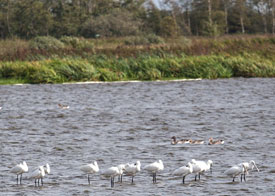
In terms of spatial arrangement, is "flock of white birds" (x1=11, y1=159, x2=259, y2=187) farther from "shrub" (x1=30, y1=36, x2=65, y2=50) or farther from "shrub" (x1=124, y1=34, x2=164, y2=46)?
"shrub" (x1=124, y1=34, x2=164, y2=46)

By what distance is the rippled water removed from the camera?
14.6 meters

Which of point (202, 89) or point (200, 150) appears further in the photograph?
point (202, 89)

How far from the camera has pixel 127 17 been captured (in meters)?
72.9

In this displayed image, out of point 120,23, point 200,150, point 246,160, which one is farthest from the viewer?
point 120,23

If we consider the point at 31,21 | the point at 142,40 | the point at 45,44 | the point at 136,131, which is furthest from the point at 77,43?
the point at 136,131

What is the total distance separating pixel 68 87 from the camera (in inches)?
1531

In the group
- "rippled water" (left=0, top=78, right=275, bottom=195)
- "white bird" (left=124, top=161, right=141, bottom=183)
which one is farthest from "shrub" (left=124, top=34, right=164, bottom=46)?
"white bird" (left=124, top=161, right=141, bottom=183)

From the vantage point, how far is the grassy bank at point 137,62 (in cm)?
3953

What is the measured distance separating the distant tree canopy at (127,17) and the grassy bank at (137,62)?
74.1ft

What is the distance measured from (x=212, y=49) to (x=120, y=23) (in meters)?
26.2

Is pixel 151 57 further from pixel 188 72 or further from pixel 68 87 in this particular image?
pixel 68 87

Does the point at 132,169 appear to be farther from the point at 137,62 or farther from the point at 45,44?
the point at 45,44

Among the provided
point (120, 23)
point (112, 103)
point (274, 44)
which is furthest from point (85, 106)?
point (120, 23)

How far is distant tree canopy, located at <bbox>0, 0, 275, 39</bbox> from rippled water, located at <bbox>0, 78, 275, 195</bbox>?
32687 mm
